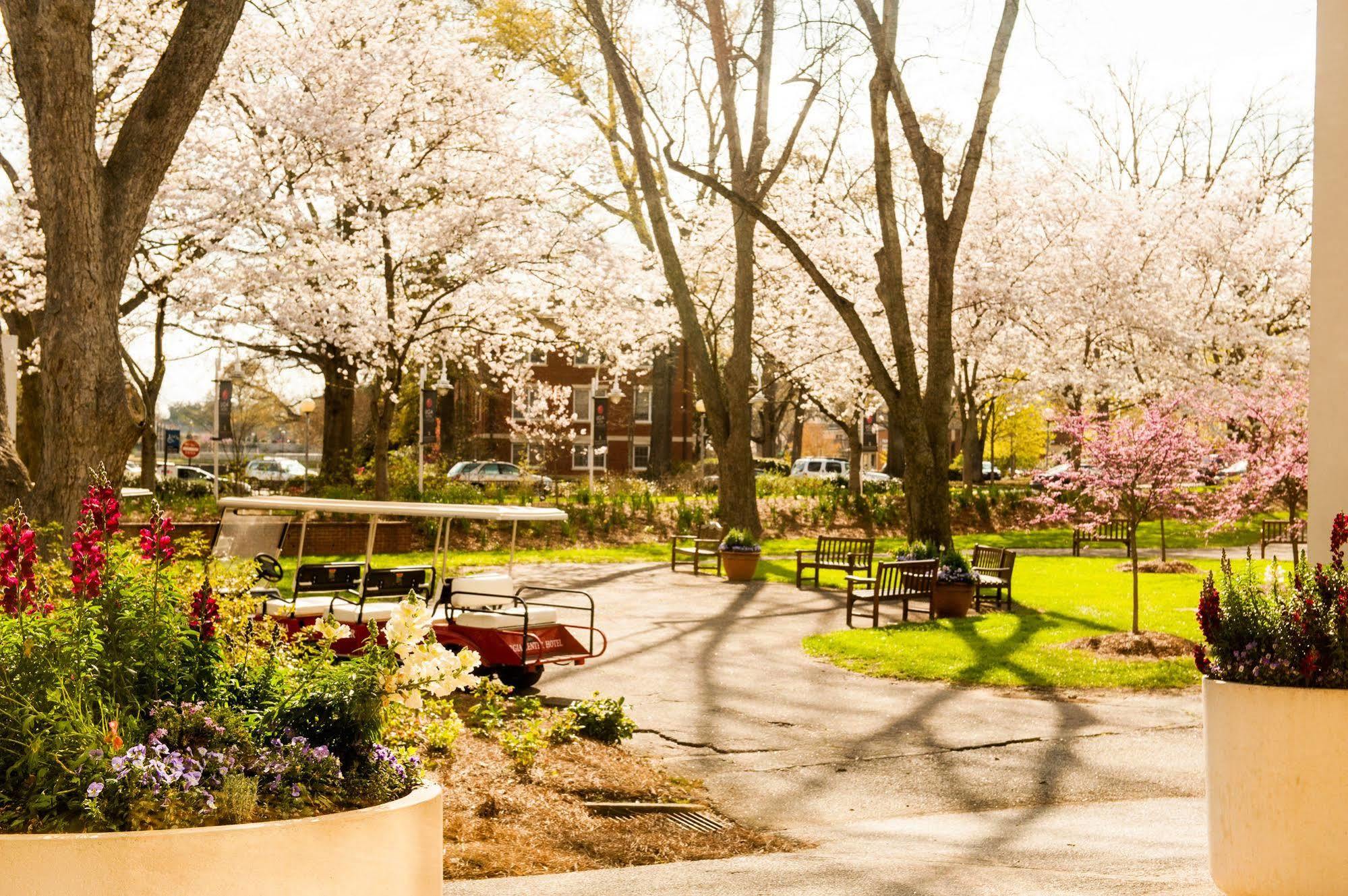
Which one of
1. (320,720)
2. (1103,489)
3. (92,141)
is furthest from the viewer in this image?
(1103,489)

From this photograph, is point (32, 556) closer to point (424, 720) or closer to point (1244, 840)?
point (424, 720)

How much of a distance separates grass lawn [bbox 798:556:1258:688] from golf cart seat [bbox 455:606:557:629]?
373 centimetres

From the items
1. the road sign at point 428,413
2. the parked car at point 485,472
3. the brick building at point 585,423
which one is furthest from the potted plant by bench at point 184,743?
the brick building at point 585,423

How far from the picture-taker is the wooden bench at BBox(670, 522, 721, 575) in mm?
25820

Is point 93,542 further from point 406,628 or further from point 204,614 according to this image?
point 406,628

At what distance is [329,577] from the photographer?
13.1 meters

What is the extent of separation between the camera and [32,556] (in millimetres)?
4750

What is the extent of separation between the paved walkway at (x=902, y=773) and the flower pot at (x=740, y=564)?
24.2 feet

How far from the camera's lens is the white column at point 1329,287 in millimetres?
7828

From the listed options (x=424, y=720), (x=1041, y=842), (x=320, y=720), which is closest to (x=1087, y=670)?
(x=1041, y=842)

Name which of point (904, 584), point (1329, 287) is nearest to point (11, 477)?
point (1329, 287)

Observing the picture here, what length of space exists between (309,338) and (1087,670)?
21.8 metres

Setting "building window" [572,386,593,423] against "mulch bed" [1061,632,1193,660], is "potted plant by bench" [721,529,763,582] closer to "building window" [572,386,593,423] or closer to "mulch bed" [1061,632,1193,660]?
"mulch bed" [1061,632,1193,660]

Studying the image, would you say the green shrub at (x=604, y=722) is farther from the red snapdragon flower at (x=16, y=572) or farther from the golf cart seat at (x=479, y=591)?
the red snapdragon flower at (x=16, y=572)
